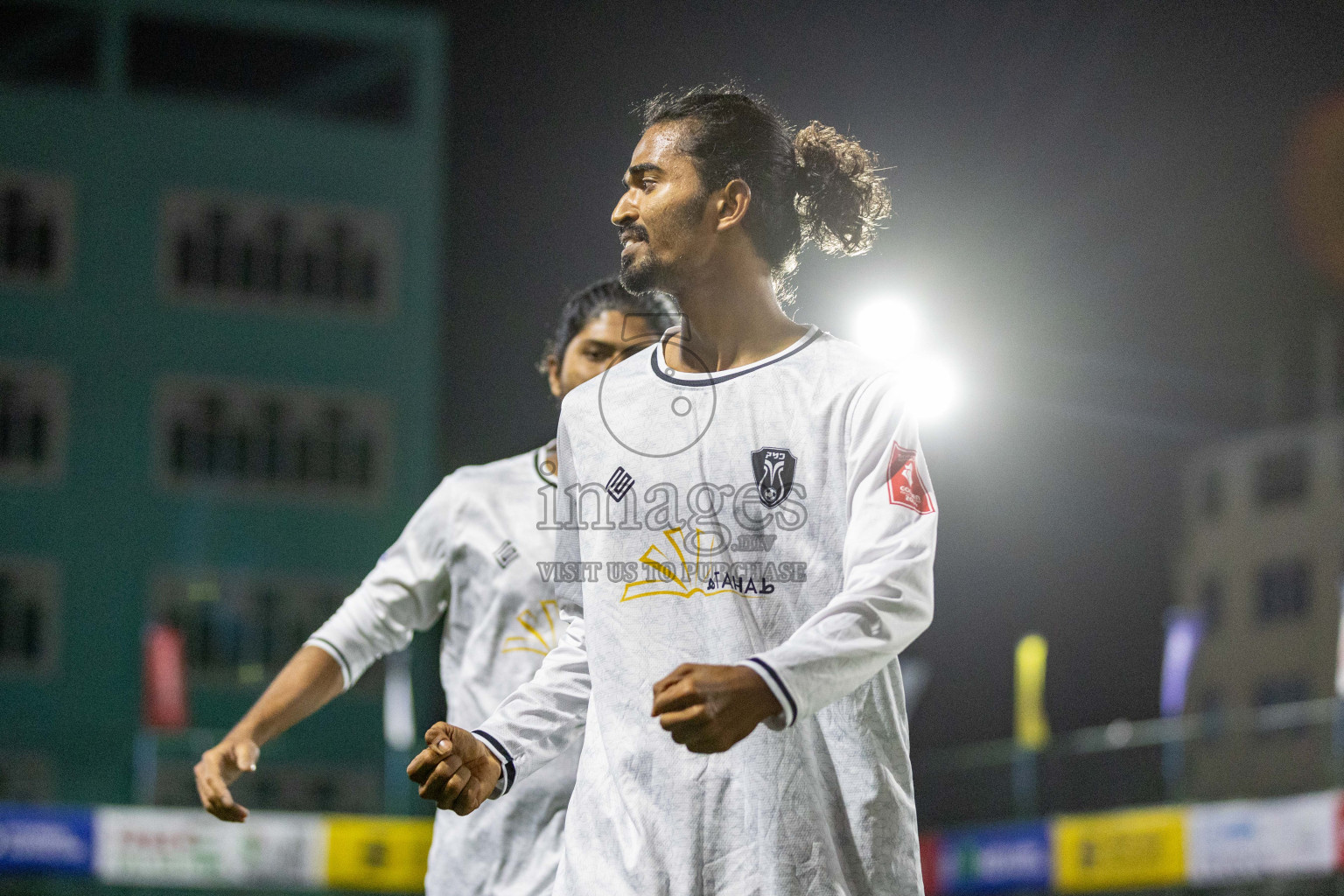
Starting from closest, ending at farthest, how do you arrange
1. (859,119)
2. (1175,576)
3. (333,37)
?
(859,119), (333,37), (1175,576)

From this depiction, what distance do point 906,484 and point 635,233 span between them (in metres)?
0.68

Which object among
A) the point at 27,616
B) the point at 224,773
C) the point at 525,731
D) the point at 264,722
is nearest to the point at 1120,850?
the point at 264,722

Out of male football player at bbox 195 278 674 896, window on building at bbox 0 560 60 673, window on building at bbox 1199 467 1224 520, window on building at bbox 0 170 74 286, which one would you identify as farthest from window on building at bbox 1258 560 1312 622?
male football player at bbox 195 278 674 896

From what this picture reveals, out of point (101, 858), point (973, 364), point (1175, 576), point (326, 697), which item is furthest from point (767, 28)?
point (1175, 576)

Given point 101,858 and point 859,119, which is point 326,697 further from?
point 101,858

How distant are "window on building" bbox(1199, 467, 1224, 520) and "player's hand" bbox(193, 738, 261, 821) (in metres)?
47.7

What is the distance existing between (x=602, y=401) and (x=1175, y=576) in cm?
4843

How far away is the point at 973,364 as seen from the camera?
1716cm

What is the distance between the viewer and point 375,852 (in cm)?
1348

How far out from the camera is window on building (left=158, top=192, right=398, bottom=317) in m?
25.0

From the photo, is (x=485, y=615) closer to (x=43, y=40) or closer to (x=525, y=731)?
(x=525, y=731)

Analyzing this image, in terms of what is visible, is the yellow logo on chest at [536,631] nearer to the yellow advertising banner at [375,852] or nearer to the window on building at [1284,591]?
the yellow advertising banner at [375,852]

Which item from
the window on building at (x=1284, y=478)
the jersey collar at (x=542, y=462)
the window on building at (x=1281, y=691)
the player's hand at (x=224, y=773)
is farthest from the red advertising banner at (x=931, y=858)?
the window on building at (x=1284, y=478)

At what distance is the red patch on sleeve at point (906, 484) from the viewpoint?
2.48m
